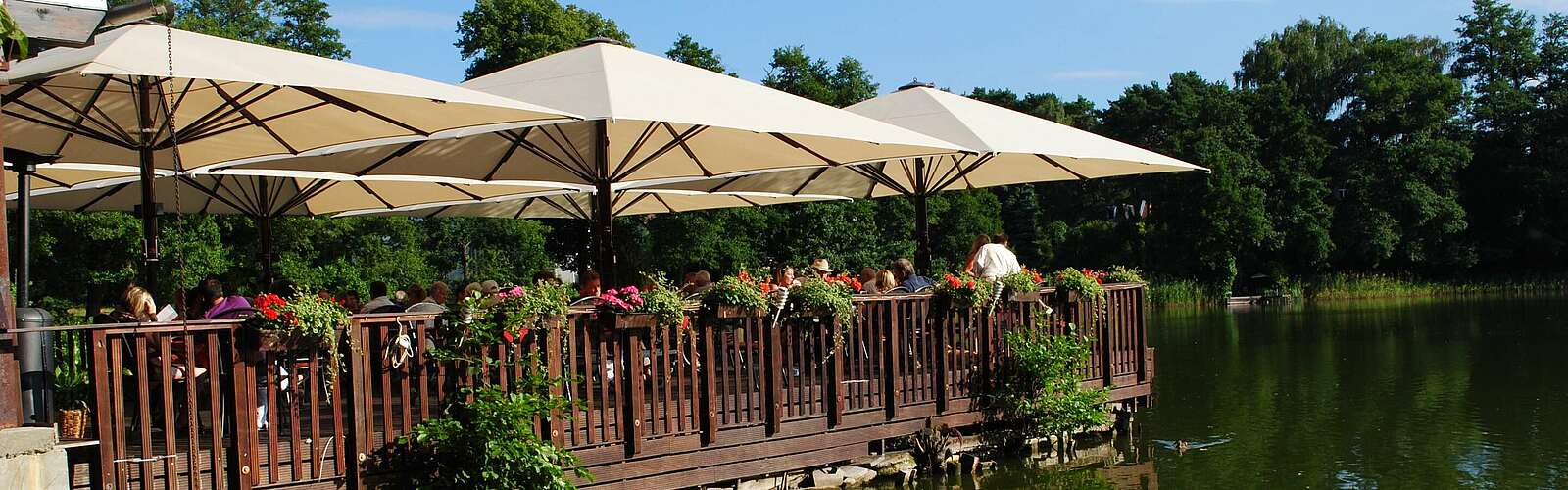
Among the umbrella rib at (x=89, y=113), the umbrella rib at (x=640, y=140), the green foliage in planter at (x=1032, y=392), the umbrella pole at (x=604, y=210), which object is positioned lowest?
the green foliage in planter at (x=1032, y=392)

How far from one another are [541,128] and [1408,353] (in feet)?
57.4

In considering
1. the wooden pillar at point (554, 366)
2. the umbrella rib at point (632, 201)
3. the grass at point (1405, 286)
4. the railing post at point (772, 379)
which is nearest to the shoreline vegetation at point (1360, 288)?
the grass at point (1405, 286)

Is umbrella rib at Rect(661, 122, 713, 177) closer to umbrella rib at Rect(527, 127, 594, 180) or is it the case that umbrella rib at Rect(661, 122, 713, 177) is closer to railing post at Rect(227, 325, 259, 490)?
umbrella rib at Rect(527, 127, 594, 180)

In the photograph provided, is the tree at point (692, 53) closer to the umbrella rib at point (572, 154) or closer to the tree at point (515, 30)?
the tree at point (515, 30)

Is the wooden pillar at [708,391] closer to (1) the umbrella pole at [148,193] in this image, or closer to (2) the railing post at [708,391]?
(2) the railing post at [708,391]

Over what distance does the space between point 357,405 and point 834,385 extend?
380 centimetres

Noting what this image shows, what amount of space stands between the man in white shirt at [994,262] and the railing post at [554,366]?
462 centimetres

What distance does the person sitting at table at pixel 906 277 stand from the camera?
1165cm

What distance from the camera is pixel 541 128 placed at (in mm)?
10922

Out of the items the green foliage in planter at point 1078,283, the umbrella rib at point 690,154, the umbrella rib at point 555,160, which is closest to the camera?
the umbrella rib at point 555,160

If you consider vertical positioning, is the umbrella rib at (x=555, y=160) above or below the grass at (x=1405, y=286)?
above

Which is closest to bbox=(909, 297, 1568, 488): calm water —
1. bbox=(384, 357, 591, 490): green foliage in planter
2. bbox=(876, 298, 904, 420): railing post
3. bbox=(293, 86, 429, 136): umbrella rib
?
bbox=(876, 298, 904, 420): railing post

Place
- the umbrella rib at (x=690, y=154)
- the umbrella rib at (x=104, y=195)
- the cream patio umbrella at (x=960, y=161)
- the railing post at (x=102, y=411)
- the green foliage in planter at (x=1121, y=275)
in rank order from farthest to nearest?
the umbrella rib at (x=104, y=195)
the green foliage in planter at (x=1121, y=275)
the cream patio umbrella at (x=960, y=161)
the umbrella rib at (x=690, y=154)
the railing post at (x=102, y=411)

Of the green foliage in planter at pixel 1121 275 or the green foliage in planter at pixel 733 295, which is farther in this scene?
the green foliage in planter at pixel 1121 275
